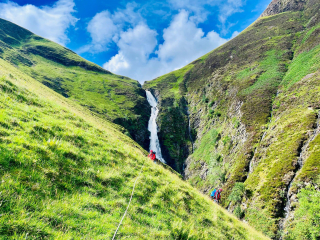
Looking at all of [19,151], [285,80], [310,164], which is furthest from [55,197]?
[285,80]

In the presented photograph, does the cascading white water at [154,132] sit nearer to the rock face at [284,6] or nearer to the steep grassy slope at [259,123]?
the steep grassy slope at [259,123]

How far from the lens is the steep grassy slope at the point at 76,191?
4160mm

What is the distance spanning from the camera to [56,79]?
116938 millimetres

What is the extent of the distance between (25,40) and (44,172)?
828ft

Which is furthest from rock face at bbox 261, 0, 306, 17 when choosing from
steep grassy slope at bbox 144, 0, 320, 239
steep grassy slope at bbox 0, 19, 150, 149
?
steep grassy slope at bbox 0, 19, 150, 149

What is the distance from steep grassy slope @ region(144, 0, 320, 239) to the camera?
26139mm

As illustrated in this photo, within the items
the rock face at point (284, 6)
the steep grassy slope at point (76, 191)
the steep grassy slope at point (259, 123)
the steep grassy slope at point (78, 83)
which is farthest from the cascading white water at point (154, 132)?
the rock face at point (284, 6)

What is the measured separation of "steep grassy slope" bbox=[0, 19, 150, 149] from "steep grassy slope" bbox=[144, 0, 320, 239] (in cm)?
2030

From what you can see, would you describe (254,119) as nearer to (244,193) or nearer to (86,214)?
(244,193)

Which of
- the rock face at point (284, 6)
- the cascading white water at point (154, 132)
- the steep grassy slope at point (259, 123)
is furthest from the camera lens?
the rock face at point (284, 6)

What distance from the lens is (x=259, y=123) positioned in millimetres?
43906

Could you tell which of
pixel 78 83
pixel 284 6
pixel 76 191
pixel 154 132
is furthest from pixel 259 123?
pixel 284 6

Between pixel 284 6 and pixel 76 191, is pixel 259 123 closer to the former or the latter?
pixel 76 191

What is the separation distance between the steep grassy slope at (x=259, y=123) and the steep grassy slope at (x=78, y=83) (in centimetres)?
2030
